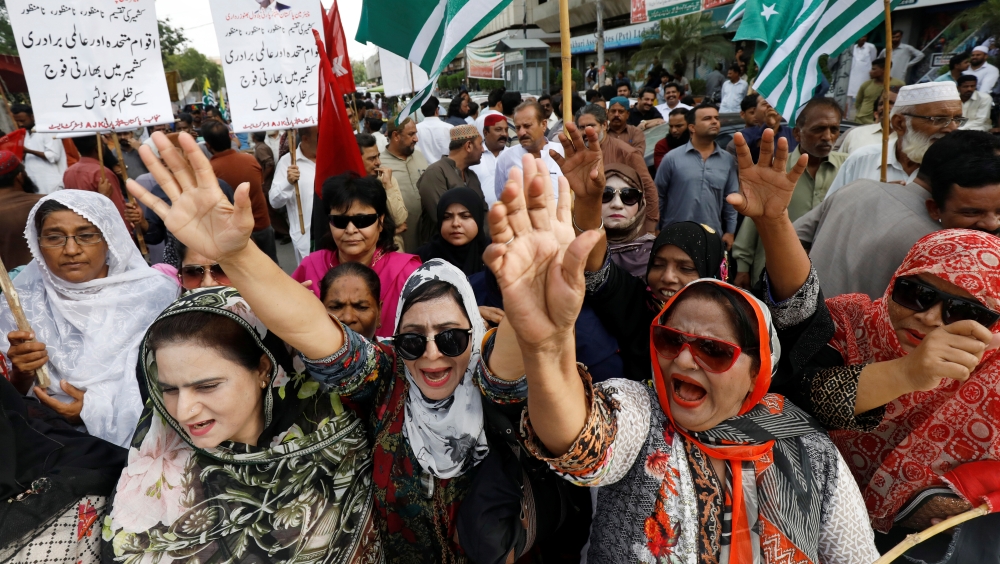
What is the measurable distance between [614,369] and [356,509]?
1081 millimetres

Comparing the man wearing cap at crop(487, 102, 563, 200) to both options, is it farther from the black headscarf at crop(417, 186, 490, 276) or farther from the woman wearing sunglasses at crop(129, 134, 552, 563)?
the woman wearing sunglasses at crop(129, 134, 552, 563)

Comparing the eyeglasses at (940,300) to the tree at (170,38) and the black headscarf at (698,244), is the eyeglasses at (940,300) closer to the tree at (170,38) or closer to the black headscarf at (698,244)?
the black headscarf at (698,244)

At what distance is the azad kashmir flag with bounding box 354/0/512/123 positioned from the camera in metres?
2.36

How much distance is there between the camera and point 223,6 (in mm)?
3949

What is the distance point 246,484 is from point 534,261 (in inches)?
45.3

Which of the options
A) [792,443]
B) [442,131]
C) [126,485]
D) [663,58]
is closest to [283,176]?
[442,131]

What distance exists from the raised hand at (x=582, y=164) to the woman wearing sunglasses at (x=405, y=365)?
633 mm

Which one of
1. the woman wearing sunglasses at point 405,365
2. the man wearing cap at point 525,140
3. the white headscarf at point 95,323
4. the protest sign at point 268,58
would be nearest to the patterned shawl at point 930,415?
the woman wearing sunglasses at point 405,365

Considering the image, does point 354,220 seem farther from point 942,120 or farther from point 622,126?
point 622,126

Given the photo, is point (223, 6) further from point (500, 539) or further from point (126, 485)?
point (500, 539)

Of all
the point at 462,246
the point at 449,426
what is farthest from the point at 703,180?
the point at 449,426

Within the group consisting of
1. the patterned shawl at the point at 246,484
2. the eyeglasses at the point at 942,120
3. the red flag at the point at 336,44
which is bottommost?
the patterned shawl at the point at 246,484

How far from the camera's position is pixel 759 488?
1494mm

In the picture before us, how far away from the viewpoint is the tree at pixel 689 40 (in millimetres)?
20172
